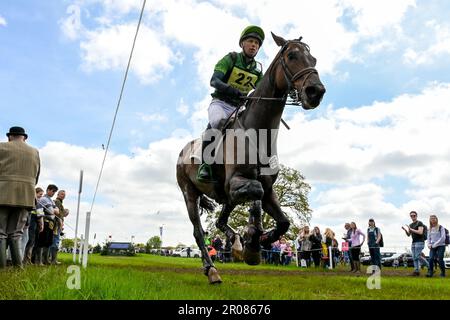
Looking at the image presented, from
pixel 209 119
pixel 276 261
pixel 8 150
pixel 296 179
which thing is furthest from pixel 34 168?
pixel 296 179

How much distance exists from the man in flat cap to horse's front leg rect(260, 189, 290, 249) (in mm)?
3695

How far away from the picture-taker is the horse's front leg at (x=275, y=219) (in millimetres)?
5977

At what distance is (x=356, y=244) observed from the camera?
16234 mm

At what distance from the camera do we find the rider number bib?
6.52 meters

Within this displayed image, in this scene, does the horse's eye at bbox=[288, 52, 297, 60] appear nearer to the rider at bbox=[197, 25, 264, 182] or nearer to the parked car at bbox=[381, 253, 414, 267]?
the rider at bbox=[197, 25, 264, 182]

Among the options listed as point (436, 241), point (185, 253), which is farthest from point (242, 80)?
point (185, 253)

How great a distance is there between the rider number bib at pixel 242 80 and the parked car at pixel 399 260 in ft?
96.5

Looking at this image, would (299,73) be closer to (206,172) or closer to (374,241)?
(206,172)

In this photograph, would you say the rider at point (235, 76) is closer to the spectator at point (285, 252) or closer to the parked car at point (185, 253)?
the spectator at point (285, 252)

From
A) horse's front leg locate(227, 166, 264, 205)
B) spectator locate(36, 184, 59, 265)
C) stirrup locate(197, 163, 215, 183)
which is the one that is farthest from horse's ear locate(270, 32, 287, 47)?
spectator locate(36, 184, 59, 265)

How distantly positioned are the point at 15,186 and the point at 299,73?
15.2 ft

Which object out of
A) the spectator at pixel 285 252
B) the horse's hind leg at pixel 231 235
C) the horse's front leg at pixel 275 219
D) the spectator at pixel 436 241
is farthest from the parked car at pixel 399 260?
the horse's front leg at pixel 275 219
